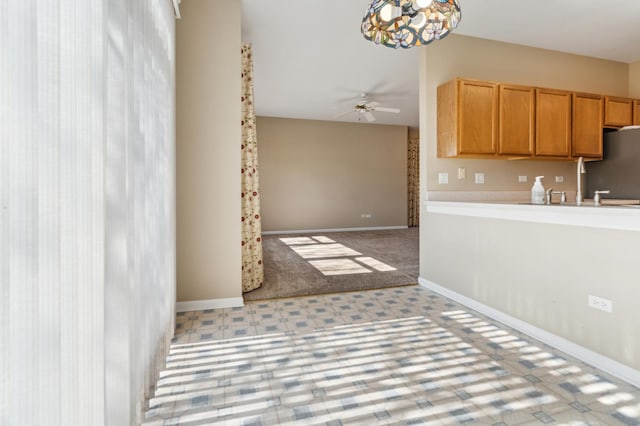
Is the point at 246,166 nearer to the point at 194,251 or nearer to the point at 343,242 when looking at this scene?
the point at 194,251

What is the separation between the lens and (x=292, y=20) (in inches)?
133

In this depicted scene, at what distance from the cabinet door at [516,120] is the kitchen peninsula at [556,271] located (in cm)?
113

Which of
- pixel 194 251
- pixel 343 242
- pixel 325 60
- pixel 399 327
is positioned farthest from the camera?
pixel 343 242

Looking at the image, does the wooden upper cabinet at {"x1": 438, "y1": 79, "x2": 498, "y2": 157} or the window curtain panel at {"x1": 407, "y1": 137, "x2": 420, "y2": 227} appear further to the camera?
the window curtain panel at {"x1": 407, "y1": 137, "x2": 420, "y2": 227}

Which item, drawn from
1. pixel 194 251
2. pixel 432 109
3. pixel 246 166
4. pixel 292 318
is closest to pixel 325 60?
pixel 432 109

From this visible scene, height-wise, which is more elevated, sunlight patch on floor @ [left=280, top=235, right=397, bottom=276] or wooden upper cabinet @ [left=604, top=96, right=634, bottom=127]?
wooden upper cabinet @ [left=604, top=96, right=634, bottom=127]

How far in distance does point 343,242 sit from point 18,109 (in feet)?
19.8

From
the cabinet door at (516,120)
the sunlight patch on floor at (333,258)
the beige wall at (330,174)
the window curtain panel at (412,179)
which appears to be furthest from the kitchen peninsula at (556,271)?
the window curtain panel at (412,179)

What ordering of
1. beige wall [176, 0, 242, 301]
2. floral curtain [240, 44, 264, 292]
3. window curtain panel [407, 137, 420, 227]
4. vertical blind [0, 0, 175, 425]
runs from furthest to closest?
1. window curtain panel [407, 137, 420, 227]
2. floral curtain [240, 44, 264, 292]
3. beige wall [176, 0, 242, 301]
4. vertical blind [0, 0, 175, 425]

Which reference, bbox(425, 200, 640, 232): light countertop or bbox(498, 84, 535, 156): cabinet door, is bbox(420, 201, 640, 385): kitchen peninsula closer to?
bbox(425, 200, 640, 232): light countertop

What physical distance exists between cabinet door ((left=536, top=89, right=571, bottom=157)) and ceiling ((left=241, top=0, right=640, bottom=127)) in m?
0.67

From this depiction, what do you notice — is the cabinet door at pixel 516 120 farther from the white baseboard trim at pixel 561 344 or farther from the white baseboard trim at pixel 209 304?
the white baseboard trim at pixel 209 304

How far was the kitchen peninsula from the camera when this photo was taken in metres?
1.77

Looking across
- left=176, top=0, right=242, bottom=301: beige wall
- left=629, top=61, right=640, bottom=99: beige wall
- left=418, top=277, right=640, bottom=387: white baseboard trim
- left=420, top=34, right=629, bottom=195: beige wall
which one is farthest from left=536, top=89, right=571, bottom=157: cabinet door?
left=176, top=0, right=242, bottom=301: beige wall
